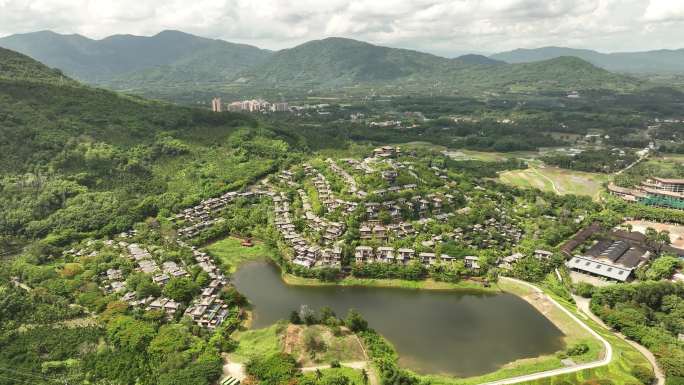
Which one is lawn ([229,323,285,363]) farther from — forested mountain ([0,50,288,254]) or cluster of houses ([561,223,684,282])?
cluster of houses ([561,223,684,282])

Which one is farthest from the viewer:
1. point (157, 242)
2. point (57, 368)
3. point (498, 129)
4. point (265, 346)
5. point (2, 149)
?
point (498, 129)

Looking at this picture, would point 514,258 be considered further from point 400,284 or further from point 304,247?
point 304,247

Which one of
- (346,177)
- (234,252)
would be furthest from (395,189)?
(234,252)

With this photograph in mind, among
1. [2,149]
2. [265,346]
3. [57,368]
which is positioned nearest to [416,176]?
[265,346]

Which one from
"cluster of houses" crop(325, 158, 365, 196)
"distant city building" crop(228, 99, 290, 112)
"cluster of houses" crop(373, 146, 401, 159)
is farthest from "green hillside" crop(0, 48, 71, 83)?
"cluster of houses" crop(373, 146, 401, 159)

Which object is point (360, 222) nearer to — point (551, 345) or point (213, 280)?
point (213, 280)

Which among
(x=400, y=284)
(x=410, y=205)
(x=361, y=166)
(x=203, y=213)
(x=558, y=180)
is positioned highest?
(x=361, y=166)
